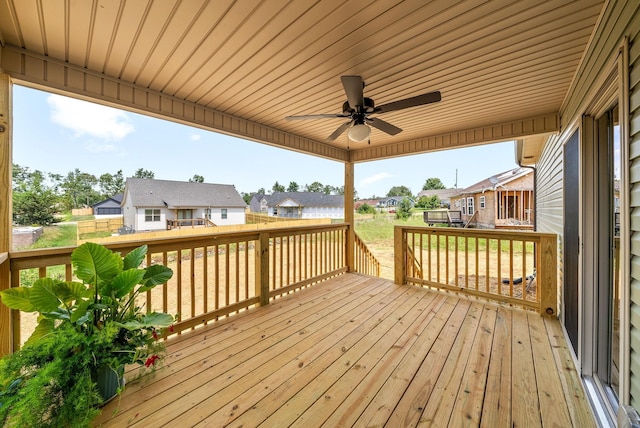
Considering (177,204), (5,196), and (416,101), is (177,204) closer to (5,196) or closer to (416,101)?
(5,196)

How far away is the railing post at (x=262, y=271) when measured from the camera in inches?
121

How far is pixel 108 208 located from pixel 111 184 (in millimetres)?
291

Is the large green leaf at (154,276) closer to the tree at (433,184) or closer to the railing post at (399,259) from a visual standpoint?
the railing post at (399,259)

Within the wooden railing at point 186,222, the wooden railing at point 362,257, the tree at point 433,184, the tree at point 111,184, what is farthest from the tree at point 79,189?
the tree at point 433,184

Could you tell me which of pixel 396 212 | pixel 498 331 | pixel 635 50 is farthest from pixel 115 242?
pixel 396 212

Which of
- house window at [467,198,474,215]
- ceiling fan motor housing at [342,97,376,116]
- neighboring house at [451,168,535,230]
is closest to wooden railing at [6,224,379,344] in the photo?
ceiling fan motor housing at [342,97,376,116]

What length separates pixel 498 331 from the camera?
93.7 inches

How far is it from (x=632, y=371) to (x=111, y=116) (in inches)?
167

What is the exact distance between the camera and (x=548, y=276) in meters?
2.71

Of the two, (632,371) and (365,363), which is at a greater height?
(632,371)

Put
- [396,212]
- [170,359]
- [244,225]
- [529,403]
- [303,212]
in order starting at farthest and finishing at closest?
[396,212], [303,212], [244,225], [170,359], [529,403]

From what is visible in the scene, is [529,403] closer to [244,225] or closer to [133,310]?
[133,310]

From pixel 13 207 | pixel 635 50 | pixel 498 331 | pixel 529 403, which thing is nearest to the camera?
pixel 635 50

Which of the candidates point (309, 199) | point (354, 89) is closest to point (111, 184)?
point (354, 89)
